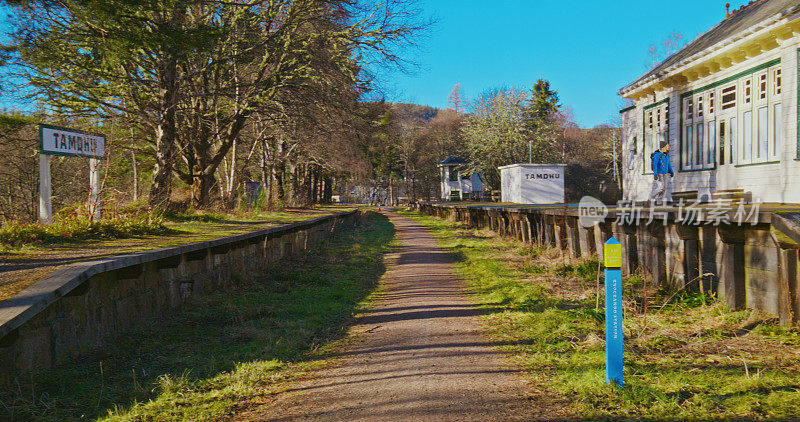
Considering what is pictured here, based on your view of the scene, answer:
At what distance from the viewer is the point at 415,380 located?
4.21m

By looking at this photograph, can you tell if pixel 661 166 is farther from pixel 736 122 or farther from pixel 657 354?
pixel 657 354

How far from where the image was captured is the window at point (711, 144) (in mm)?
12837

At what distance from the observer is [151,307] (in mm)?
5848

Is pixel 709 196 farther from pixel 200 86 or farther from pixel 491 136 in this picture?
pixel 491 136

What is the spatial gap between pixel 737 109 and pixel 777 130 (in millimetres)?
1548

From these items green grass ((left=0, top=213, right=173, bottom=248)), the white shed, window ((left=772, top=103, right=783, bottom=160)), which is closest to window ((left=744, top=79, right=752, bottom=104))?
window ((left=772, top=103, right=783, bottom=160))

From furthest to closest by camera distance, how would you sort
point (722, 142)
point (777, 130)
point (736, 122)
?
point (722, 142), point (736, 122), point (777, 130)

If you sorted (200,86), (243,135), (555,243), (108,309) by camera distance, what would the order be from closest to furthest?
(108,309) → (555,243) → (200,86) → (243,135)

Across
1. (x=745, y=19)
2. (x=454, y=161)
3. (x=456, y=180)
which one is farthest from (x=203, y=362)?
(x=456, y=180)

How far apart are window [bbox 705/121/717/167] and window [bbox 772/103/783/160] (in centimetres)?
218

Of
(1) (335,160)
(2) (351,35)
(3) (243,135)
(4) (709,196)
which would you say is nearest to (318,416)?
(4) (709,196)

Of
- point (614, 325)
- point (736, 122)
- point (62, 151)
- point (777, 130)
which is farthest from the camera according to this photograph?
point (736, 122)

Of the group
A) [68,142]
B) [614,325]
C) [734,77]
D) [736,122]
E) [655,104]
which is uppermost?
[655,104]

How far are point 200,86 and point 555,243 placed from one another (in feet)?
36.0
